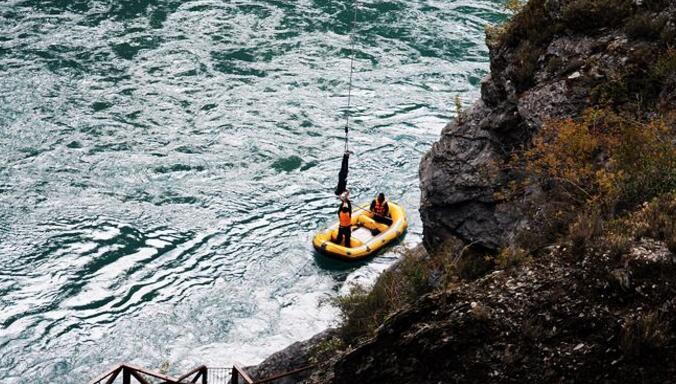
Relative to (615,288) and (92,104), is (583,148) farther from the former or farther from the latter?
(92,104)

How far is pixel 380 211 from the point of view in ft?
63.8

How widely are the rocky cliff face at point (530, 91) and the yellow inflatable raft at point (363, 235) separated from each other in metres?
6.47

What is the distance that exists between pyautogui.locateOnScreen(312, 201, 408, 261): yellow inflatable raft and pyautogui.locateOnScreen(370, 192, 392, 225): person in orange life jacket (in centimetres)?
14

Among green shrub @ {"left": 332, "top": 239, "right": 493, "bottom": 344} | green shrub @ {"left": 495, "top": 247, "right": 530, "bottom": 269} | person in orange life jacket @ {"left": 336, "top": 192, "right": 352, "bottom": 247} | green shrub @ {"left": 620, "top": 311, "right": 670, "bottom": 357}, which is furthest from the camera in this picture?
person in orange life jacket @ {"left": 336, "top": 192, "right": 352, "bottom": 247}

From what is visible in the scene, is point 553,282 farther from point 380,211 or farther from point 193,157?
point 193,157

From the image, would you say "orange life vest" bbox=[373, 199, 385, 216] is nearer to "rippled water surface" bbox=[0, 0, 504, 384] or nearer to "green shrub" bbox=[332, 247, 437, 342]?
"rippled water surface" bbox=[0, 0, 504, 384]

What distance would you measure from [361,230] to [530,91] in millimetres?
9446

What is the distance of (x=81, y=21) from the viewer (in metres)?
28.8

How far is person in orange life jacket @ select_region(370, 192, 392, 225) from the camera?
63.6 ft

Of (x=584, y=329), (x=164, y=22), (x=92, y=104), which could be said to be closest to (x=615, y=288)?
(x=584, y=329)

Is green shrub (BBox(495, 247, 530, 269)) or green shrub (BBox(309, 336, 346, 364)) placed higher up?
green shrub (BBox(495, 247, 530, 269))

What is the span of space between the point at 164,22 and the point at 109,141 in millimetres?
7940

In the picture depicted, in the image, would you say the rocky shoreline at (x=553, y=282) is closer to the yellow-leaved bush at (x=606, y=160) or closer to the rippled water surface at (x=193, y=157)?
the yellow-leaved bush at (x=606, y=160)

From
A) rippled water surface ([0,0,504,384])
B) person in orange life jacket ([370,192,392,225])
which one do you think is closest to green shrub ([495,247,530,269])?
rippled water surface ([0,0,504,384])
